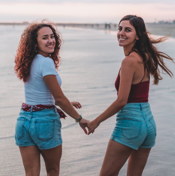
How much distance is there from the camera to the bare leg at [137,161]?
250 centimetres

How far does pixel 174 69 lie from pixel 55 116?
8.98 metres

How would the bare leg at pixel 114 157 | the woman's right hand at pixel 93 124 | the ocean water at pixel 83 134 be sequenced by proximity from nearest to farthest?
the bare leg at pixel 114 157, the woman's right hand at pixel 93 124, the ocean water at pixel 83 134

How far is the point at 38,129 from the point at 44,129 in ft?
0.18

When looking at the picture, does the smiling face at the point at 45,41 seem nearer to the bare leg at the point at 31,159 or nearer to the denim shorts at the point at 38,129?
the denim shorts at the point at 38,129

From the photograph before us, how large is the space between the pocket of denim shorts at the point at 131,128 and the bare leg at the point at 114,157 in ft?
0.40

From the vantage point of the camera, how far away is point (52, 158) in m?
2.47

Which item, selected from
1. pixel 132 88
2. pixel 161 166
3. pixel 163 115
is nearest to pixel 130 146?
pixel 132 88

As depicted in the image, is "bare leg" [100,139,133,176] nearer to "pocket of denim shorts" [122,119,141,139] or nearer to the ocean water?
"pocket of denim shorts" [122,119,141,139]

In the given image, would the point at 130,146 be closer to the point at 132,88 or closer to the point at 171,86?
the point at 132,88

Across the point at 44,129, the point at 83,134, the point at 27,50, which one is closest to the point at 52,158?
the point at 44,129

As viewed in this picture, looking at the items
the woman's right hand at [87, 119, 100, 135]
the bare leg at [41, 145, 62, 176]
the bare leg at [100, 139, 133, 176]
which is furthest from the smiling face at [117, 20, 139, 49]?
the bare leg at [41, 145, 62, 176]

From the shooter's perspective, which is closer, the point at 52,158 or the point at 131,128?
the point at 131,128

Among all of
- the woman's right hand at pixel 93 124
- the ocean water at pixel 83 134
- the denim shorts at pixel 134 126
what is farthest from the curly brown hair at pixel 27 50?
the ocean water at pixel 83 134

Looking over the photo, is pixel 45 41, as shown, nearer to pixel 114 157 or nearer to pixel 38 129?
pixel 38 129
